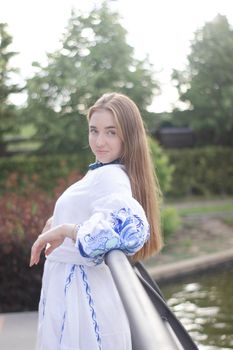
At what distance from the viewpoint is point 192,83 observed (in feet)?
67.9

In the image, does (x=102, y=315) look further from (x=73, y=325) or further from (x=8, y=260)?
(x=8, y=260)

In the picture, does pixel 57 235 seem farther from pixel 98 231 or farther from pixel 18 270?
pixel 18 270

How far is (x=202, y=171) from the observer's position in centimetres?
1880

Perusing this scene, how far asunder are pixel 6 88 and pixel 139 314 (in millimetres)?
17686

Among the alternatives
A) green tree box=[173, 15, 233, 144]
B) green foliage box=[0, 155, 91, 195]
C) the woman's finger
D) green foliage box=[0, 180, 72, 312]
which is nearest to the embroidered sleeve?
the woman's finger

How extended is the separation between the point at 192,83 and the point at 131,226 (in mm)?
19457

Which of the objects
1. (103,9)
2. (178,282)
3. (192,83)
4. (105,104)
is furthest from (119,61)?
(105,104)

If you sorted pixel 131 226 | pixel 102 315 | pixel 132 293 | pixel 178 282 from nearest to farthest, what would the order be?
1. pixel 132 293
2. pixel 131 226
3. pixel 102 315
4. pixel 178 282

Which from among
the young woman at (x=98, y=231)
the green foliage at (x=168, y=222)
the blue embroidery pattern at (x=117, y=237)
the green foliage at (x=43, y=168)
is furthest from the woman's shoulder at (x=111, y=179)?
the green foliage at (x=43, y=168)

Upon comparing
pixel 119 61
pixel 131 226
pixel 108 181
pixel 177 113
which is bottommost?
pixel 131 226

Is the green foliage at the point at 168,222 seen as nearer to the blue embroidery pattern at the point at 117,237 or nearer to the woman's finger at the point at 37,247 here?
the woman's finger at the point at 37,247

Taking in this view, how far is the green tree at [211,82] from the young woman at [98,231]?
1839 cm

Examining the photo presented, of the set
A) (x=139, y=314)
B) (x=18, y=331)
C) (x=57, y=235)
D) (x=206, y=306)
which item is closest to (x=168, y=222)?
(x=206, y=306)

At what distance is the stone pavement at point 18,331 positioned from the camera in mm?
4082
